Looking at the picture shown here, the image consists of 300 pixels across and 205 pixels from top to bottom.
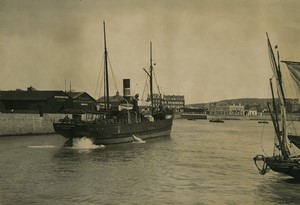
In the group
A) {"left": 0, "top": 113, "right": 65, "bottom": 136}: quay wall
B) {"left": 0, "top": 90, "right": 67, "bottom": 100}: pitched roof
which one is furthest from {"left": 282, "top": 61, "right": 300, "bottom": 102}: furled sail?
{"left": 0, "top": 90, "right": 67, "bottom": 100}: pitched roof

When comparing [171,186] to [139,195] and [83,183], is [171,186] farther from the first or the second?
[83,183]

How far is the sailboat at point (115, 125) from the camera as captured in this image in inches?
1481

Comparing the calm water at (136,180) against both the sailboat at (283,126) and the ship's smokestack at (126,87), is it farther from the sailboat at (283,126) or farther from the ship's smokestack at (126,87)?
the ship's smokestack at (126,87)

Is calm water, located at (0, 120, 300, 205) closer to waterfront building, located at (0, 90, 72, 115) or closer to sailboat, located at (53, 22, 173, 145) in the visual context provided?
sailboat, located at (53, 22, 173, 145)

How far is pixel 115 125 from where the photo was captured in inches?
1548

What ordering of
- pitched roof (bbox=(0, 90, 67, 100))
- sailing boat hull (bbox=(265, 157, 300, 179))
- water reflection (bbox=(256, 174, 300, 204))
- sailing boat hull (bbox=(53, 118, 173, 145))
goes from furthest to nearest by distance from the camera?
1. pitched roof (bbox=(0, 90, 67, 100))
2. sailing boat hull (bbox=(53, 118, 173, 145))
3. sailing boat hull (bbox=(265, 157, 300, 179))
4. water reflection (bbox=(256, 174, 300, 204))

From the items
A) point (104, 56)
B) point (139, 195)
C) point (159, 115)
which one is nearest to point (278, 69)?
point (139, 195)

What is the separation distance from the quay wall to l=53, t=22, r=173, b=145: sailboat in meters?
6.09

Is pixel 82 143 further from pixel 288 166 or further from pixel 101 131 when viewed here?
pixel 288 166

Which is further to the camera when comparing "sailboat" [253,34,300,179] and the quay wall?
the quay wall

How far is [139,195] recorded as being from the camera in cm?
1716

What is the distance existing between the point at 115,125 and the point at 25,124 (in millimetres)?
15212

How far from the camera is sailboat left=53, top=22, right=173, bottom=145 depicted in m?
37.6

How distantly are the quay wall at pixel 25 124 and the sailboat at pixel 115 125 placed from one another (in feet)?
20.0
